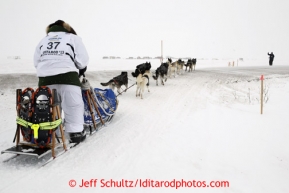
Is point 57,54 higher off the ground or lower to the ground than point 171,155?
higher

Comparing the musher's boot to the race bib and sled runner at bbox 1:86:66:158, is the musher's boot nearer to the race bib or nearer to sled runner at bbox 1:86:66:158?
sled runner at bbox 1:86:66:158

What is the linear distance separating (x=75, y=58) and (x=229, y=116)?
12.3 ft

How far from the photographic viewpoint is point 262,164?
3078 mm

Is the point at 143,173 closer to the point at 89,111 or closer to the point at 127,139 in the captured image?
the point at 127,139

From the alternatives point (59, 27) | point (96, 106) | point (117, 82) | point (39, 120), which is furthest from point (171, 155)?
point (117, 82)

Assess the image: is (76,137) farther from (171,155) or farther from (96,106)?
(171,155)

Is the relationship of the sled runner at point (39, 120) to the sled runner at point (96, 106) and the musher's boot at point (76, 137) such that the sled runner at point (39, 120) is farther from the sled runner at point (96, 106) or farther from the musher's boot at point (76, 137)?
the sled runner at point (96, 106)

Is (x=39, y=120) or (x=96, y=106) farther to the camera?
(x=96, y=106)

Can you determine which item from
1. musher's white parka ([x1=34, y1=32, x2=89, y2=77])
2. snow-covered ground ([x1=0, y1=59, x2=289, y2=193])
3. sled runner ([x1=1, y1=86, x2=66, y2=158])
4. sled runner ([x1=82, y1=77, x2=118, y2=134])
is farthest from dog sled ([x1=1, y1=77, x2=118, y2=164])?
sled runner ([x1=82, y1=77, x2=118, y2=134])

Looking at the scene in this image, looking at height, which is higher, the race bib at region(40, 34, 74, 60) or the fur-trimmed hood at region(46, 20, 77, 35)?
the fur-trimmed hood at region(46, 20, 77, 35)

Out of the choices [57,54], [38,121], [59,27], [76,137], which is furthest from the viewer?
[76,137]

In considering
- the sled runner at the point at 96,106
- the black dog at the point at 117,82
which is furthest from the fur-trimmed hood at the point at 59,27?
the black dog at the point at 117,82

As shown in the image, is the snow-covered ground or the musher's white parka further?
the musher's white parka

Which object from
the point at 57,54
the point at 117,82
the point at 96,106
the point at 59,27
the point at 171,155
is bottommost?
the point at 171,155
